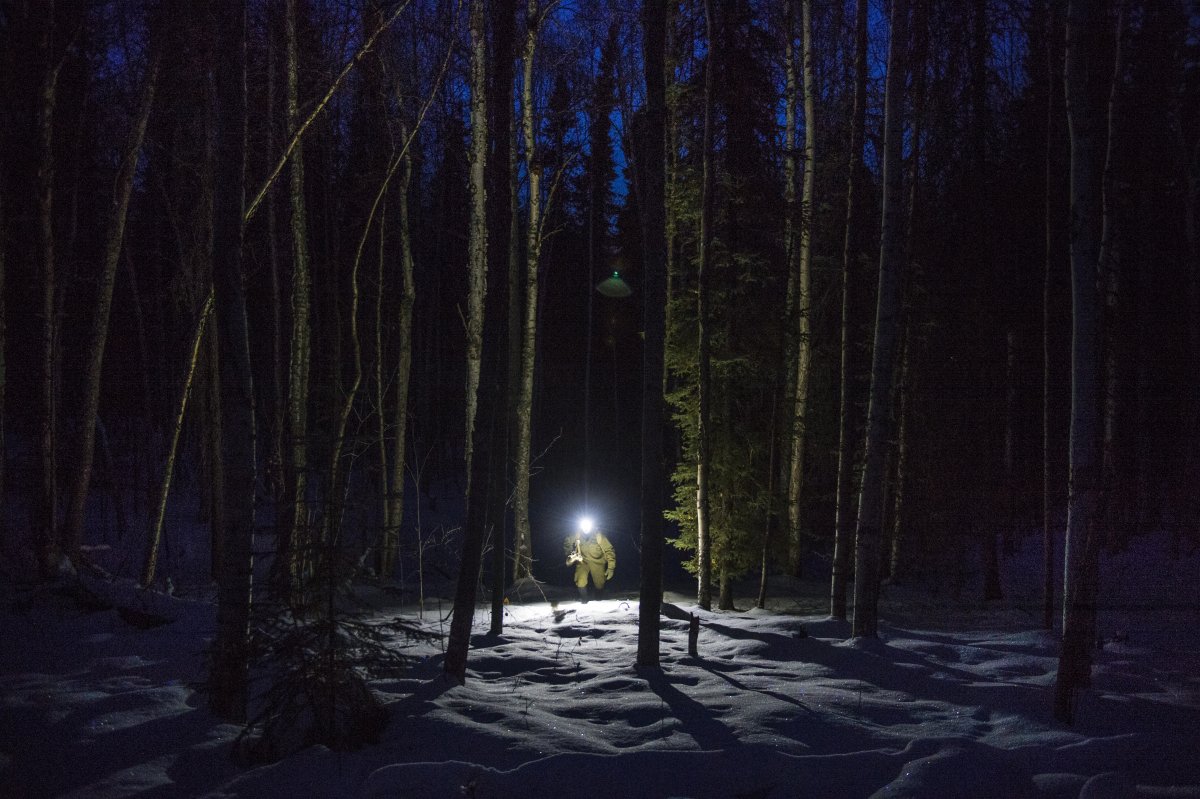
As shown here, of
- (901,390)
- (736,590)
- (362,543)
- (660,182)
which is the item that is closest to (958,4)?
(660,182)

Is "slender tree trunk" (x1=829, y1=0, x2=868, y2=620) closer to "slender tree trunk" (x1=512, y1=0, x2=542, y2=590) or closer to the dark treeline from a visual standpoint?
the dark treeline

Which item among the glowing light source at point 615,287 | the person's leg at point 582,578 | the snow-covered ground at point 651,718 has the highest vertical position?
the glowing light source at point 615,287

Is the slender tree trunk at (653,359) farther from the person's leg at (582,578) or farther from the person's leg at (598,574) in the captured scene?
the person's leg at (582,578)

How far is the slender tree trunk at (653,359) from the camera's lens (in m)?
7.42

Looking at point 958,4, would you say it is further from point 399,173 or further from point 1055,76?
point 399,173

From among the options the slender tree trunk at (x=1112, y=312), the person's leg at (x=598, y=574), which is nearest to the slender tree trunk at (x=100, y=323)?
the person's leg at (x=598, y=574)

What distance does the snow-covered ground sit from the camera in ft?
14.2

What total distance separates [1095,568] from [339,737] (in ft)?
19.9

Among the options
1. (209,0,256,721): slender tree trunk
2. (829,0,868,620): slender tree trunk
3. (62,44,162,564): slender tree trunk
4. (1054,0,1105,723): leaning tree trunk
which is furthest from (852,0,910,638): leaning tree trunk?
(62,44,162,564): slender tree trunk

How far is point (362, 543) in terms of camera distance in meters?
5.14

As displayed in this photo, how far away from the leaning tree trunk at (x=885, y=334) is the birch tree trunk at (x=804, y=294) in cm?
583

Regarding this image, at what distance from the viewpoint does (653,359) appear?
7496 mm

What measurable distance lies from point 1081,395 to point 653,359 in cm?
384

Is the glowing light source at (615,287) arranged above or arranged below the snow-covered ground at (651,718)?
above
